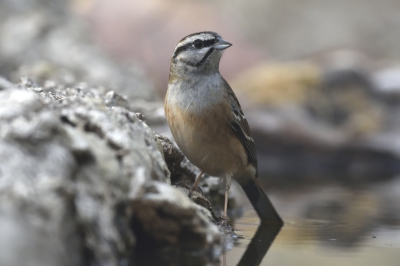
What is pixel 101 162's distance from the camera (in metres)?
3.33

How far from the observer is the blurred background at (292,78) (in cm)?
562

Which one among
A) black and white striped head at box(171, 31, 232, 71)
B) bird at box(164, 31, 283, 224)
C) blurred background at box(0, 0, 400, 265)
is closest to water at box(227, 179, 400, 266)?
blurred background at box(0, 0, 400, 265)

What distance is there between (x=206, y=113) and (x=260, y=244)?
1.06m

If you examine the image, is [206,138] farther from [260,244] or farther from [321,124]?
[321,124]

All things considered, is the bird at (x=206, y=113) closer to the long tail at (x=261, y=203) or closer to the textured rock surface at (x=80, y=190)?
the long tail at (x=261, y=203)

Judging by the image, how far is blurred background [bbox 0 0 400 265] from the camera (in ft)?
18.5

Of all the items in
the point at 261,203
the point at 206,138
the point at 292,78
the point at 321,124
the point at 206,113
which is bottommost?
the point at 261,203

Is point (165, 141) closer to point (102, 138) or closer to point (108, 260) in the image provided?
point (102, 138)

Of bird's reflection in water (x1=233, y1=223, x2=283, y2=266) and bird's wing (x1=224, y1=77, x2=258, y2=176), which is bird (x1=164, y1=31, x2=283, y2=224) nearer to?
bird's wing (x1=224, y1=77, x2=258, y2=176)

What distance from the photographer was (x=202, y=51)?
5199 mm

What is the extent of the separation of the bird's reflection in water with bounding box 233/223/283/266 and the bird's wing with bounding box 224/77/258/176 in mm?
613

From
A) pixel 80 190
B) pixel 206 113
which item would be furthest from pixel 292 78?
pixel 80 190

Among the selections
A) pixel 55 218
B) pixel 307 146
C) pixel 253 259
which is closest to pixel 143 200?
pixel 55 218

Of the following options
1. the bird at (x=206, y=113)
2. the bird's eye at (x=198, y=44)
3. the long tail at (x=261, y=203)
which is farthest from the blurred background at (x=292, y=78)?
the bird's eye at (x=198, y=44)
